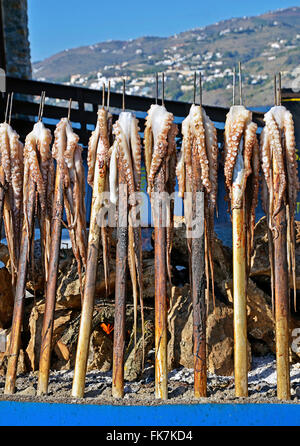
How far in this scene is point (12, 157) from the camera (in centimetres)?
407

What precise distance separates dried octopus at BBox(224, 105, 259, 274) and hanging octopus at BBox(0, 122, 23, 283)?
65.6 inches

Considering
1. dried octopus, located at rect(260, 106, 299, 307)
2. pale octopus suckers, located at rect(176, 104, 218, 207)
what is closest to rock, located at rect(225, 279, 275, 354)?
dried octopus, located at rect(260, 106, 299, 307)

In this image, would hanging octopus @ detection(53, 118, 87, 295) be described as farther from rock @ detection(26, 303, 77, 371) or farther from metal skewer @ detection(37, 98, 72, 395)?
rock @ detection(26, 303, 77, 371)

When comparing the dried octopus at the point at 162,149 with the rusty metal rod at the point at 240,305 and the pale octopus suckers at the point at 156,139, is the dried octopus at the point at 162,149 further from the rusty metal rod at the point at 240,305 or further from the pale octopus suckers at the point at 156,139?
the rusty metal rod at the point at 240,305

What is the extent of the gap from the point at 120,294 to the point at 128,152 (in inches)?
41.5

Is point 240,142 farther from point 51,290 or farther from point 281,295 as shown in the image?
point 51,290

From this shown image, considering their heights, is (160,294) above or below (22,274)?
below

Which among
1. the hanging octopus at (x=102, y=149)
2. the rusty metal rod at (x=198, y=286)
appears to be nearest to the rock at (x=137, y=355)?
the rusty metal rod at (x=198, y=286)

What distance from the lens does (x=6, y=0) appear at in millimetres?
10648

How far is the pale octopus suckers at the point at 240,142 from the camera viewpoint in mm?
3678

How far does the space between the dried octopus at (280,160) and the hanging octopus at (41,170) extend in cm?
166

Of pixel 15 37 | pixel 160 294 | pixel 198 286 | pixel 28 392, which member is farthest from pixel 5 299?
pixel 15 37
